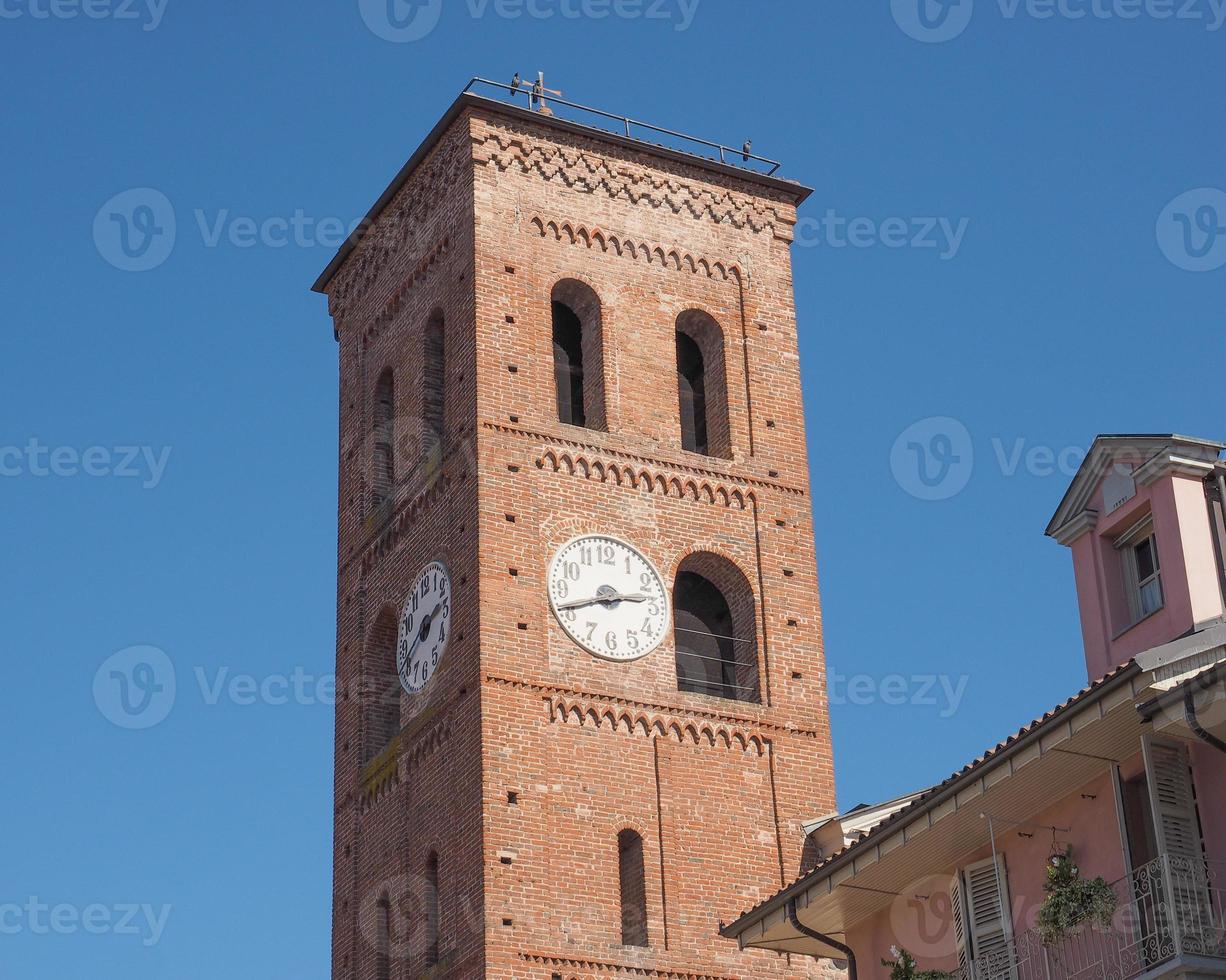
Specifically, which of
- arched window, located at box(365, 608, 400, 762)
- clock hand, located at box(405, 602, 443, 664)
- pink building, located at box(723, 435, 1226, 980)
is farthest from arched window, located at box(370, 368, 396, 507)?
pink building, located at box(723, 435, 1226, 980)

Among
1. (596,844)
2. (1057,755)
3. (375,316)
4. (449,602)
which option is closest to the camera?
(1057,755)

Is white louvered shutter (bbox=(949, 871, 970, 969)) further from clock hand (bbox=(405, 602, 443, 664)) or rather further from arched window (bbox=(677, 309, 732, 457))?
arched window (bbox=(677, 309, 732, 457))

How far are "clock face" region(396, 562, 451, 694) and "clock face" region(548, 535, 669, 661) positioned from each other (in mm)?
1714

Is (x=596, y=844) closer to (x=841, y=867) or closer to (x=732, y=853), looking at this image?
(x=732, y=853)

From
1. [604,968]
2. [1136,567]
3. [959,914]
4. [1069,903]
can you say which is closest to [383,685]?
[604,968]

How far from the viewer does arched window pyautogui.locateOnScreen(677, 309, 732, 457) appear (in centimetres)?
3719

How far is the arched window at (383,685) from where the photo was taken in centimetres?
3641

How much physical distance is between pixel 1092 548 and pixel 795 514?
1352 centimetres

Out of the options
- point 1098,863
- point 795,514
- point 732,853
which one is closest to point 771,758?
point 732,853

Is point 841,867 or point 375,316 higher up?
point 375,316

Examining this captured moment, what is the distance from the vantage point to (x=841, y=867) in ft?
75.1

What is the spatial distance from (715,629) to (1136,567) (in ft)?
44.5

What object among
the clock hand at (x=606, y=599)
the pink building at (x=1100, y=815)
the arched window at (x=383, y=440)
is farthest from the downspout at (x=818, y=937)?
the arched window at (x=383, y=440)

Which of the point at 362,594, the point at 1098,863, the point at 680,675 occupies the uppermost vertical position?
the point at 362,594
